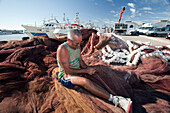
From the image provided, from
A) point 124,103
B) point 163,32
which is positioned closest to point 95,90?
point 124,103

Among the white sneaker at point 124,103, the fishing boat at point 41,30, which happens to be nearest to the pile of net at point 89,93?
the white sneaker at point 124,103

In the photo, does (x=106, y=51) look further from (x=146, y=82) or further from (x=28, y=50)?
(x=28, y=50)

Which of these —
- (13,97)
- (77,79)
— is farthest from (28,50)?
(77,79)

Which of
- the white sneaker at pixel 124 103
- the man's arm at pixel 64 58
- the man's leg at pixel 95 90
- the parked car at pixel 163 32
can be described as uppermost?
the parked car at pixel 163 32

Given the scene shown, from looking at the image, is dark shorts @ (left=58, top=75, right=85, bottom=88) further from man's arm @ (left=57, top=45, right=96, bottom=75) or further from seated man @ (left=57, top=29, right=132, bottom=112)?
man's arm @ (left=57, top=45, right=96, bottom=75)

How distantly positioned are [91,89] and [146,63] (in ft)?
8.05

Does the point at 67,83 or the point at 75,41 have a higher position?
the point at 75,41

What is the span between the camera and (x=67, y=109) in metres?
1.61

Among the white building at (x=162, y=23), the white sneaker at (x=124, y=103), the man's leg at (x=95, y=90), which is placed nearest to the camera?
the white sneaker at (x=124, y=103)

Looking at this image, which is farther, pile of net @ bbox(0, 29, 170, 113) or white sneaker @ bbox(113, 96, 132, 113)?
pile of net @ bbox(0, 29, 170, 113)

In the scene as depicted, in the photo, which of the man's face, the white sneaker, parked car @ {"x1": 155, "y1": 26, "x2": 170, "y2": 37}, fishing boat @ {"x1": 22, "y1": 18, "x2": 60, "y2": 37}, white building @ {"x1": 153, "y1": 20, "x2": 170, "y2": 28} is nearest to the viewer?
the white sneaker

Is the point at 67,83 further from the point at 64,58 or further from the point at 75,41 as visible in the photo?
the point at 75,41

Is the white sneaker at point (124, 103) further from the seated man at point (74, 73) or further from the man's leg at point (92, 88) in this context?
the man's leg at point (92, 88)

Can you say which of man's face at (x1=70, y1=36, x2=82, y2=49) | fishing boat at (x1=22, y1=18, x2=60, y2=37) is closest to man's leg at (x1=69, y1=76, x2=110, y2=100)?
man's face at (x1=70, y1=36, x2=82, y2=49)
